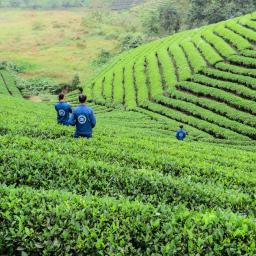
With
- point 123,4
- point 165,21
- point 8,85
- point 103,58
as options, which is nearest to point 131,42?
point 103,58

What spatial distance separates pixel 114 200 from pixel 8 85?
5485 cm

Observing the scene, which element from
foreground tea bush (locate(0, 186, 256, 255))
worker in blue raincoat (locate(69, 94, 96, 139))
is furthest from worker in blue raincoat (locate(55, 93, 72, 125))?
foreground tea bush (locate(0, 186, 256, 255))

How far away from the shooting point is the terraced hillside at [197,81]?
34.8 meters

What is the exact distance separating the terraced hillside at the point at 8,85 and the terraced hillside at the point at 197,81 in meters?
11.1

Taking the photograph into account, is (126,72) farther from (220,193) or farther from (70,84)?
(220,193)

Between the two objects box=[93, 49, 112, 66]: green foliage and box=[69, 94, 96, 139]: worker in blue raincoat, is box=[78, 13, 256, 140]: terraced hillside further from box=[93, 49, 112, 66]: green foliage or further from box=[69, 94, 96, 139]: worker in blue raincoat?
box=[93, 49, 112, 66]: green foliage

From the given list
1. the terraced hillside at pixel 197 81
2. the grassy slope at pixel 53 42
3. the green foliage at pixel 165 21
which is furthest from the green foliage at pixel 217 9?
the terraced hillside at pixel 197 81

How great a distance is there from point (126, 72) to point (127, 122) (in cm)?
1842

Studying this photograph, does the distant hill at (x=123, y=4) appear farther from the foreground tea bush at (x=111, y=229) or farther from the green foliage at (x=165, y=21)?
the foreground tea bush at (x=111, y=229)

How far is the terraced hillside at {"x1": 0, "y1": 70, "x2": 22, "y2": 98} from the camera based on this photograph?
5563 centimetres

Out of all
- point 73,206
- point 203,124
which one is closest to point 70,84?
point 203,124

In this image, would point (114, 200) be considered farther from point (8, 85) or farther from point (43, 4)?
point (43, 4)

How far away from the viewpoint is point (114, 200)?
7785 mm

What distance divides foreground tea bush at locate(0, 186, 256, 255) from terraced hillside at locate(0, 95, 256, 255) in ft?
0.05
